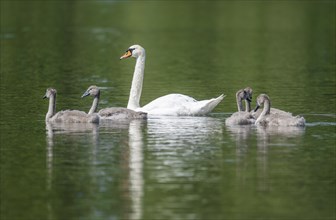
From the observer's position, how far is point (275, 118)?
23.2 m

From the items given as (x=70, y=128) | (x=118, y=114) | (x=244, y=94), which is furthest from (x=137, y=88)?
(x=70, y=128)

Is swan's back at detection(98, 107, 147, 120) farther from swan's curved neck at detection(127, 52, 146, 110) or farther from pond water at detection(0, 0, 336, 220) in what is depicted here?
swan's curved neck at detection(127, 52, 146, 110)

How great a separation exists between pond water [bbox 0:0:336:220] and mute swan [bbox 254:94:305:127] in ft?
0.72

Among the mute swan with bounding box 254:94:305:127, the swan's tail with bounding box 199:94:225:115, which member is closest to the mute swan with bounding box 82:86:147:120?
the swan's tail with bounding box 199:94:225:115

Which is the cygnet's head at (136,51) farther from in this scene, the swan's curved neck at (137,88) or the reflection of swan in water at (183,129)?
the reflection of swan in water at (183,129)

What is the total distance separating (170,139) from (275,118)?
8.62 ft

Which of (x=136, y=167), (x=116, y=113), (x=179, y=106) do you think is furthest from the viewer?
(x=179, y=106)

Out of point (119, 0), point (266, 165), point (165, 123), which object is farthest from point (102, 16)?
point (266, 165)

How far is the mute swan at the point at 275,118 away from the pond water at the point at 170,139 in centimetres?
22

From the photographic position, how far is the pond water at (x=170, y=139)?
52.8ft

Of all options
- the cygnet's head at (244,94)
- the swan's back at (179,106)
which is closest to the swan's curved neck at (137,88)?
the swan's back at (179,106)

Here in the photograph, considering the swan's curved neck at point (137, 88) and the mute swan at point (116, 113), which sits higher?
the swan's curved neck at point (137, 88)

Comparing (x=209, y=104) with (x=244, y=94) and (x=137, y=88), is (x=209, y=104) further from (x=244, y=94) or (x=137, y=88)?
(x=137, y=88)

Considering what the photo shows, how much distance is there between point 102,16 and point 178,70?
32.4m
